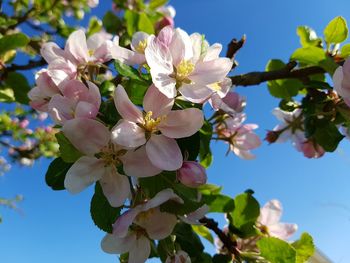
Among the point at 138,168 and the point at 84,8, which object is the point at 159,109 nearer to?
the point at 138,168

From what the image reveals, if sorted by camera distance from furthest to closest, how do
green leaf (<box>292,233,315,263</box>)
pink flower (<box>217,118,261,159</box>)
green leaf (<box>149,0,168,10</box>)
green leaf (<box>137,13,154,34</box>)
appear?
green leaf (<box>149,0,168,10</box>) < green leaf (<box>137,13,154,34</box>) < pink flower (<box>217,118,261,159</box>) < green leaf (<box>292,233,315,263</box>)

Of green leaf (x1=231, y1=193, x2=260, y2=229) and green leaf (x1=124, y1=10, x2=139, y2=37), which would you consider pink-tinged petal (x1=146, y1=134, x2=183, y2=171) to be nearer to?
green leaf (x1=231, y1=193, x2=260, y2=229)

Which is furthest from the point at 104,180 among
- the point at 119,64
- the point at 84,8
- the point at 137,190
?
the point at 84,8

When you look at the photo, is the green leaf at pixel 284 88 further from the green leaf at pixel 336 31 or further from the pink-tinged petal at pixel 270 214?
the pink-tinged petal at pixel 270 214

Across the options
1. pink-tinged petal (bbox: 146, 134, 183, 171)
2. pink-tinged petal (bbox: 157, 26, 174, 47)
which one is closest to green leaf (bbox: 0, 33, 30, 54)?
pink-tinged petal (bbox: 157, 26, 174, 47)

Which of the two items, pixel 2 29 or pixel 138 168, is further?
pixel 2 29

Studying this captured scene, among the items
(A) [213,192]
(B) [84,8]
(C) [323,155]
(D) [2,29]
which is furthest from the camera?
(B) [84,8]
